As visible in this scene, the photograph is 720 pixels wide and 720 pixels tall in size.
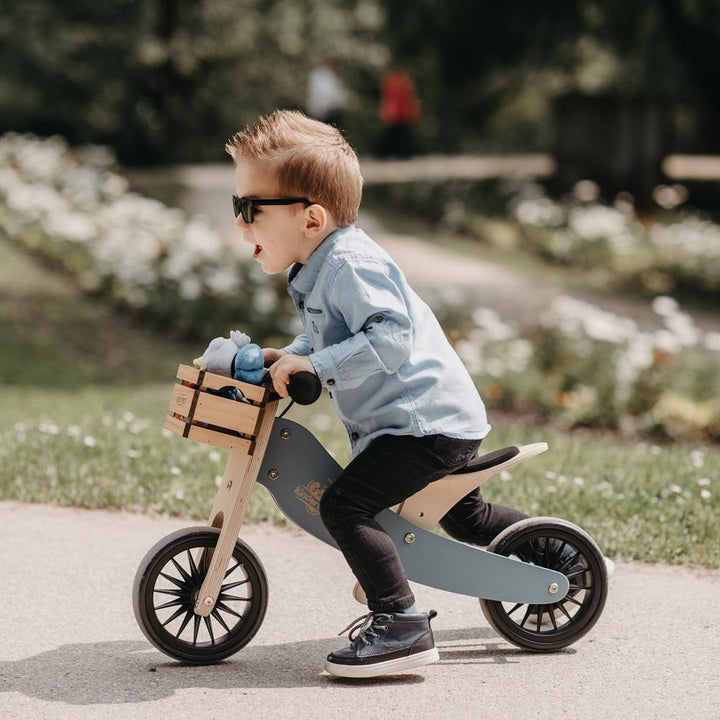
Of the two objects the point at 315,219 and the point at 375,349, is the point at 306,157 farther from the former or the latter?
the point at 375,349

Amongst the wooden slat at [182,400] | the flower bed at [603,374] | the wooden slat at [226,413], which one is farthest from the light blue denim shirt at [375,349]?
the flower bed at [603,374]

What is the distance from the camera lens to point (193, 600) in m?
3.51

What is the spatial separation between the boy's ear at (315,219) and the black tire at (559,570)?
1046 mm

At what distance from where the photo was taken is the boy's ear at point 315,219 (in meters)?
3.31

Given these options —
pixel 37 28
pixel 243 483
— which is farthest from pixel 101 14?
pixel 243 483

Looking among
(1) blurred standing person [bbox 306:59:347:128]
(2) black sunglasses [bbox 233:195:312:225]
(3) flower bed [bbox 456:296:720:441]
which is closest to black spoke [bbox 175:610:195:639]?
(2) black sunglasses [bbox 233:195:312:225]

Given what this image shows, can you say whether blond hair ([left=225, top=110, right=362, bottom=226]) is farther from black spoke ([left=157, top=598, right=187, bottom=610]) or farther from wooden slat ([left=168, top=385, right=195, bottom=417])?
black spoke ([left=157, top=598, right=187, bottom=610])

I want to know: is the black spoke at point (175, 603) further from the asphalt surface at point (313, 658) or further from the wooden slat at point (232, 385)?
the wooden slat at point (232, 385)

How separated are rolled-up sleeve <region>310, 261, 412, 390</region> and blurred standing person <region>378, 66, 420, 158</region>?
19124 millimetres

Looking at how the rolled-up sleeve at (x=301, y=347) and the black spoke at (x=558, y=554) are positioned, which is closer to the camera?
the rolled-up sleeve at (x=301, y=347)

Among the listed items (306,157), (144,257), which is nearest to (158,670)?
(306,157)

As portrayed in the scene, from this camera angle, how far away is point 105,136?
2248 cm

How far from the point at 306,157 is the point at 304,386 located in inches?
23.5

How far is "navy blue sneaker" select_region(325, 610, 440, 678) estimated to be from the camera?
11.1 ft
